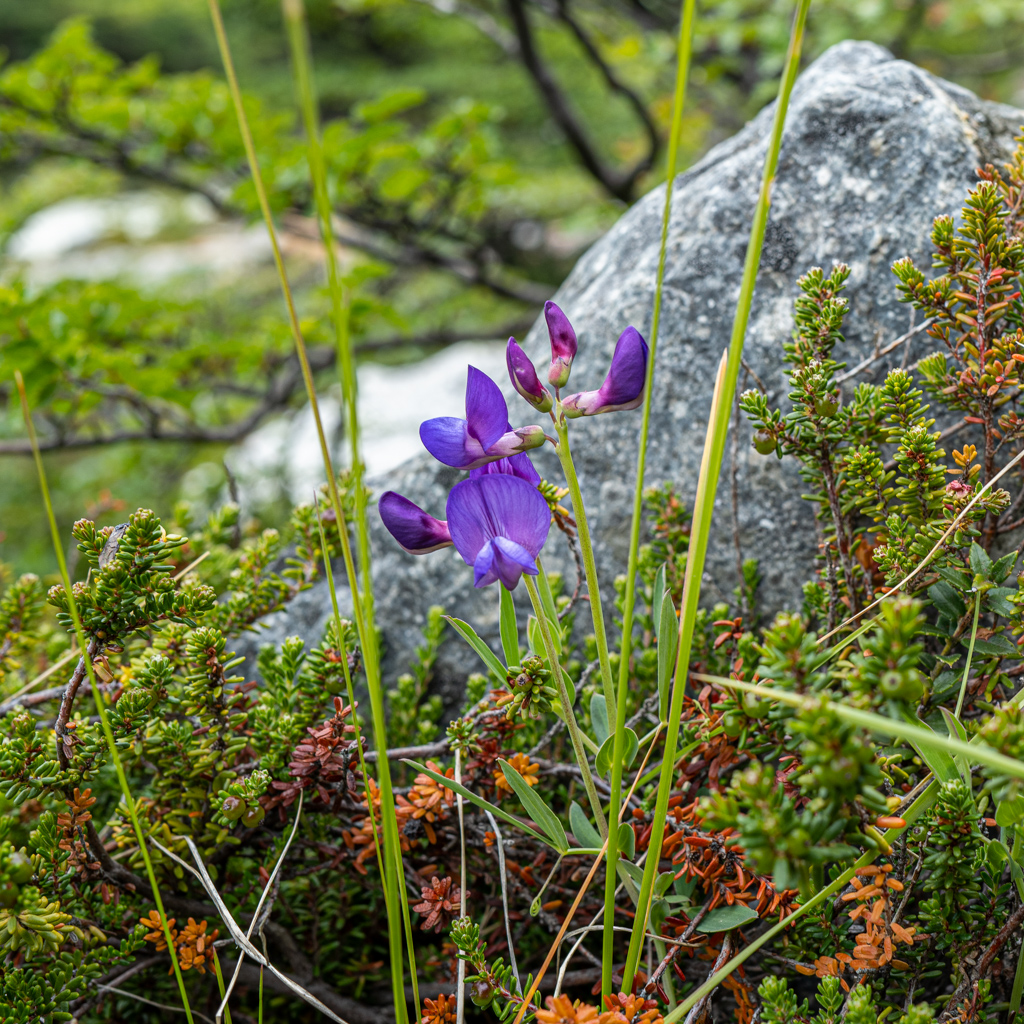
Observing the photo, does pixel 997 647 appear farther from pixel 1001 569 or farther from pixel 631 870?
pixel 631 870

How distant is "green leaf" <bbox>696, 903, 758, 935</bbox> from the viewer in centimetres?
76

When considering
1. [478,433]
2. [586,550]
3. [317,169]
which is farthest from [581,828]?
[317,169]

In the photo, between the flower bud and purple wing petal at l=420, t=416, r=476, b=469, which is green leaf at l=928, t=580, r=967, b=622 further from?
purple wing petal at l=420, t=416, r=476, b=469

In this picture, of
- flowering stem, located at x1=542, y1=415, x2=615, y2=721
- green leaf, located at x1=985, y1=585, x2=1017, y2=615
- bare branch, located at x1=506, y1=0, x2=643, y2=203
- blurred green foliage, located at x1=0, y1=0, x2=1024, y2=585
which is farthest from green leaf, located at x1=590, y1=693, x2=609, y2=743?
bare branch, located at x1=506, y1=0, x2=643, y2=203

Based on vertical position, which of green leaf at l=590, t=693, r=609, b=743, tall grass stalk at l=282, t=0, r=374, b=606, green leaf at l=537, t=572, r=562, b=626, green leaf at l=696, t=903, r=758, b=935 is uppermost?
tall grass stalk at l=282, t=0, r=374, b=606

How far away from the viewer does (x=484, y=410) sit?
2.45 feet

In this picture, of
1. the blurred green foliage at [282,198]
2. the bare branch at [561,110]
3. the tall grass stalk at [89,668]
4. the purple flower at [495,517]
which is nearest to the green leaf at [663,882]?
the purple flower at [495,517]

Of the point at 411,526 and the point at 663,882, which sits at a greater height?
the point at 411,526

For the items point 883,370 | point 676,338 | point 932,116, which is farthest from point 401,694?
point 932,116

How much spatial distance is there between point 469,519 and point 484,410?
11 centimetres

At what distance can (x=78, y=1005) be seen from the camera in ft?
3.25

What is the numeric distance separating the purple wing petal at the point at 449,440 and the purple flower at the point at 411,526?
0.19 ft

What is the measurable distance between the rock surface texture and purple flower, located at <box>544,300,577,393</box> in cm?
56

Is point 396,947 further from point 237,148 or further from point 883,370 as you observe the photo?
point 237,148
